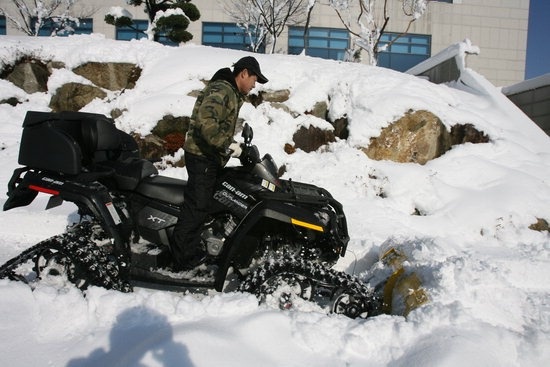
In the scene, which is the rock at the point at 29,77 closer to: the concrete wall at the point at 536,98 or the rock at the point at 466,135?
the rock at the point at 466,135

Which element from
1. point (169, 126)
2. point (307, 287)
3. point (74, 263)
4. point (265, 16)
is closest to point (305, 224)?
point (307, 287)

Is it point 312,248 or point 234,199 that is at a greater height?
point 234,199

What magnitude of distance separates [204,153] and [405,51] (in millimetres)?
28578

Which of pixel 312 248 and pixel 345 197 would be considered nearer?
pixel 312 248

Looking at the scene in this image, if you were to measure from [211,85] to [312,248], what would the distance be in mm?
1577

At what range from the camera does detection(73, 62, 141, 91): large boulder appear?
9531 millimetres

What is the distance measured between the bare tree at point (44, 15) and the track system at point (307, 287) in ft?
77.5

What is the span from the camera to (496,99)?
32.3 ft

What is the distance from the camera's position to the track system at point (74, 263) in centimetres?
303

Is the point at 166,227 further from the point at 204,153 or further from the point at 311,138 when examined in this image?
the point at 311,138

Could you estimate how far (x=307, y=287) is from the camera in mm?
2898

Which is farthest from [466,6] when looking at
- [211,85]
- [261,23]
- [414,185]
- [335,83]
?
[211,85]

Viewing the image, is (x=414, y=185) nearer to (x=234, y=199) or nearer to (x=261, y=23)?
(x=234, y=199)

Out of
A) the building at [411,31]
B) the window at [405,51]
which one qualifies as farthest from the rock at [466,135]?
the window at [405,51]
